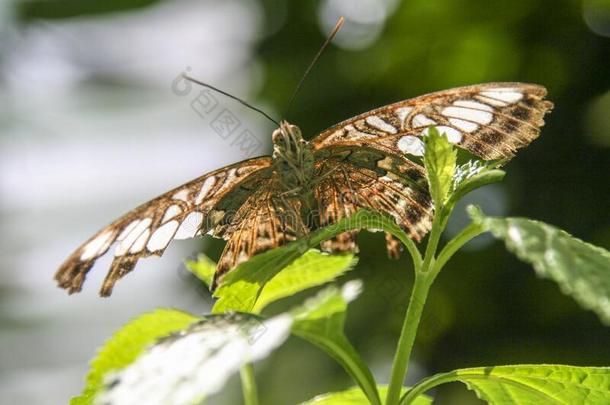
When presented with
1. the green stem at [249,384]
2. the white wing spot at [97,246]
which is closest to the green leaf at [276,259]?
the green stem at [249,384]

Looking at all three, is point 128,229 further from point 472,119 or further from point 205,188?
point 472,119

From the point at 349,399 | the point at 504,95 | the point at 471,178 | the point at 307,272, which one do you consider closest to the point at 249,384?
the point at 349,399

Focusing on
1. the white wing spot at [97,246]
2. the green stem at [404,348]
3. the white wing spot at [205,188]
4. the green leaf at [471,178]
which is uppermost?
the white wing spot at [205,188]

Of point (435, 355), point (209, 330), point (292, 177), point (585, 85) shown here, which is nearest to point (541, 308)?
point (435, 355)

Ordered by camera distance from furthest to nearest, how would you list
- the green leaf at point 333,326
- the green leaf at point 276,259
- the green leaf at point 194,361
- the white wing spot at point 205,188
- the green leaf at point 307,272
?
the white wing spot at point 205,188
the green leaf at point 307,272
the green leaf at point 276,259
the green leaf at point 333,326
the green leaf at point 194,361

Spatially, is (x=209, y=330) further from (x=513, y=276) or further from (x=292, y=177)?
(x=513, y=276)

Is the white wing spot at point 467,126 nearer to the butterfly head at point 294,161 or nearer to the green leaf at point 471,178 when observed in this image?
the green leaf at point 471,178

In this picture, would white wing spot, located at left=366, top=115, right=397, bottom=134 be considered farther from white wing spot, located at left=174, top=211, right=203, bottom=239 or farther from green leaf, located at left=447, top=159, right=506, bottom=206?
white wing spot, located at left=174, top=211, right=203, bottom=239
